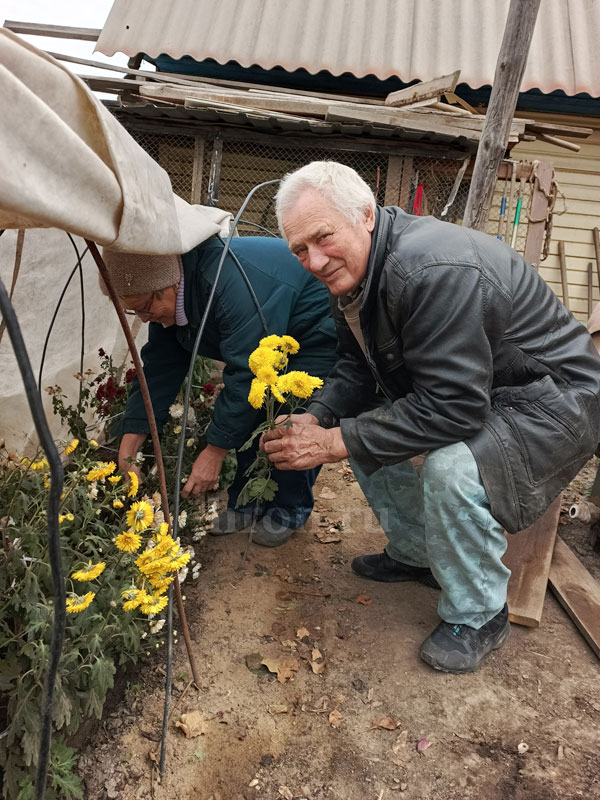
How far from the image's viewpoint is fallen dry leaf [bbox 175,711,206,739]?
200 cm

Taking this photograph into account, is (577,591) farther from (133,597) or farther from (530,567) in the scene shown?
(133,597)

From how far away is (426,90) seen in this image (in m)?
5.86

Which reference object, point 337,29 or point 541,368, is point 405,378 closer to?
point 541,368

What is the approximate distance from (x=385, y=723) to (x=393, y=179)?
5029 mm

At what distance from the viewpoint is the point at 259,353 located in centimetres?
208

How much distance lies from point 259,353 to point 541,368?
100cm

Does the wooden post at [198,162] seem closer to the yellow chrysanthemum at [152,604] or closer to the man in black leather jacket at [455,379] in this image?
the man in black leather jacket at [455,379]

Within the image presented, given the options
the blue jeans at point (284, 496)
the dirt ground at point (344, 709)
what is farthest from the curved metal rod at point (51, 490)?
the blue jeans at point (284, 496)

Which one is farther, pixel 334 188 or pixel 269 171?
pixel 269 171

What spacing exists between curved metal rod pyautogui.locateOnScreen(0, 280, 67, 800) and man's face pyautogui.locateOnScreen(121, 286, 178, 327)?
4.79 ft

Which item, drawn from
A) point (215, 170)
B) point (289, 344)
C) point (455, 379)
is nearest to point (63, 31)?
point (215, 170)

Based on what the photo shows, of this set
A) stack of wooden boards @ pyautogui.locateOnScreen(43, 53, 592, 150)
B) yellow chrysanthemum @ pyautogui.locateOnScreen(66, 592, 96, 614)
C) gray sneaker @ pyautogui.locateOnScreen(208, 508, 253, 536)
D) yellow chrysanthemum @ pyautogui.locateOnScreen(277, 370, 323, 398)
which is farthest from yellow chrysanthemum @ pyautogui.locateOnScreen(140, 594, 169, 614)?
stack of wooden boards @ pyautogui.locateOnScreen(43, 53, 592, 150)

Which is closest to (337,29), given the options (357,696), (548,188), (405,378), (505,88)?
(548,188)

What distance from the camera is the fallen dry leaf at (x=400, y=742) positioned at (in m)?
1.98
